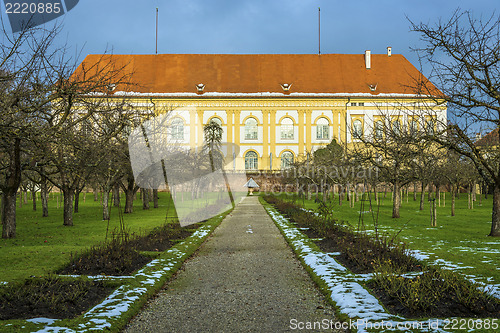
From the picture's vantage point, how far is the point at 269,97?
67.2m

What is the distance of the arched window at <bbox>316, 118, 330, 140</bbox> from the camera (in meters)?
68.3

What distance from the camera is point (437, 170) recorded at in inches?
947

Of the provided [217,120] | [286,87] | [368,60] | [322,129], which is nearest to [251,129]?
[217,120]

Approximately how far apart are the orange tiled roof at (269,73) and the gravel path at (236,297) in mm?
58325

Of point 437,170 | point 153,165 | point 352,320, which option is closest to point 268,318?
point 352,320

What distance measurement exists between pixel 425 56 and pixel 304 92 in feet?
182

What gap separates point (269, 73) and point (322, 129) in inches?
468

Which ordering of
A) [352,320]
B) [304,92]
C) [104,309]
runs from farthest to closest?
[304,92] → [104,309] → [352,320]

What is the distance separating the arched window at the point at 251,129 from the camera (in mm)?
69250

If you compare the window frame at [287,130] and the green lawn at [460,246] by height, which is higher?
the window frame at [287,130]

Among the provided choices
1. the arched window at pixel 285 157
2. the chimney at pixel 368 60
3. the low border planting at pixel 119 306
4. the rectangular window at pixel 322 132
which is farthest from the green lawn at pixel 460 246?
the chimney at pixel 368 60

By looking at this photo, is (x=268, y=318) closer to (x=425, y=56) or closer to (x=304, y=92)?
(x=425, y=56)

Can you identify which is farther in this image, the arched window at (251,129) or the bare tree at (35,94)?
the arched window at (251,129)

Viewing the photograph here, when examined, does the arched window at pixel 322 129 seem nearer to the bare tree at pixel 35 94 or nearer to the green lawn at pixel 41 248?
the green lawn at pixel 41 248
